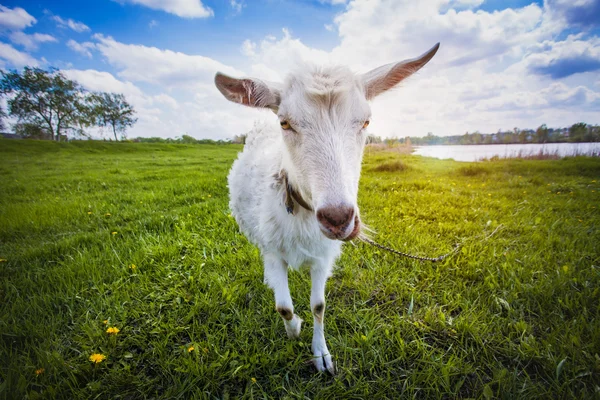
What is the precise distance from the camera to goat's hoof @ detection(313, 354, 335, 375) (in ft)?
6.31

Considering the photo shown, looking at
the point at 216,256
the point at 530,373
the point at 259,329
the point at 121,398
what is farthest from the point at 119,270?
the point at 530,373

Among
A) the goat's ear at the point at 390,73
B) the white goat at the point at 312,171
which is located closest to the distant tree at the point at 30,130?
the white goat at the point at 312,171

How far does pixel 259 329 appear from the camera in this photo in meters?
2.26

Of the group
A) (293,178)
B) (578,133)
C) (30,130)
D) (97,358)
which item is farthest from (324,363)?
(30,130)

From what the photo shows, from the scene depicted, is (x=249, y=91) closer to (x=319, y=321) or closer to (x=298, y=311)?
(x=319, y=321)

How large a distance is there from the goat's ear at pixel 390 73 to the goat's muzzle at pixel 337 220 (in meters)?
1.35

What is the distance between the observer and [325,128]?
151 centimetres

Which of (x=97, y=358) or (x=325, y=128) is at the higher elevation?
(x=325, y=128)

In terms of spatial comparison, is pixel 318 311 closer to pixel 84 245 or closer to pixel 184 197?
pixel 84 245

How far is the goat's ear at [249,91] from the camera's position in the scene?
1.92m

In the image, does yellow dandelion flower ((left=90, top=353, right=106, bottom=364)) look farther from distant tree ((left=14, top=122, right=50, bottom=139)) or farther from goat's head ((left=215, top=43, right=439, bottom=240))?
distant tree ((left=14, top=122, right=50, bottom=139))

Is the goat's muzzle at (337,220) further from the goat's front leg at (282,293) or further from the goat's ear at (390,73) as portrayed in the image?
the goat's ear at (390,73)

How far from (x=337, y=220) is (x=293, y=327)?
1.45m

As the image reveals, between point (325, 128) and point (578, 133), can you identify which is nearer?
point (325, 128)
